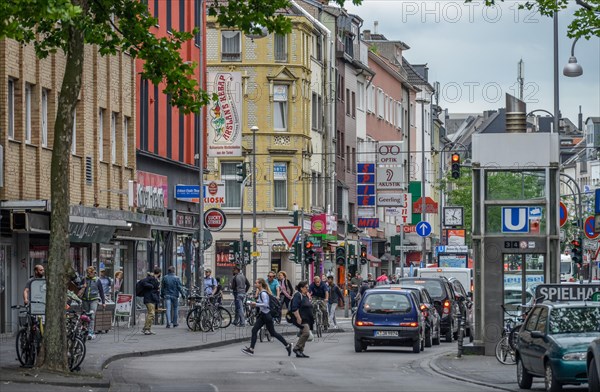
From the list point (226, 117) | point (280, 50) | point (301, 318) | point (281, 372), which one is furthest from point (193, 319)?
point (280, 50)

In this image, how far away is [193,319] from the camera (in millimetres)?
43469

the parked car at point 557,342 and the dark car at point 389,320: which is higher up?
the parked car at point 557,342

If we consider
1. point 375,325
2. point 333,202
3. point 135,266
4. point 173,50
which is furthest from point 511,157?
point 333,202

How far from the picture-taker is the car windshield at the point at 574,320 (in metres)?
22.6

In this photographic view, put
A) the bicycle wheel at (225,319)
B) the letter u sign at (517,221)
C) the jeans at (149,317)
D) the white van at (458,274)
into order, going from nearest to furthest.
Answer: the letter u sign at (517,221)
the jeans at (149,317)
the bicycle wheel at (225,319)
the white van at (458,274)

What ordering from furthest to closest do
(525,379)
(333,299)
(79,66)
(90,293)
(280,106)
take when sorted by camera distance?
(280,106)
(333,299)
(90,293)
(79,66)
(525,379)

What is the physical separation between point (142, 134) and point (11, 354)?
2133 centimetres

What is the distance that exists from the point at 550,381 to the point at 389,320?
14.0m

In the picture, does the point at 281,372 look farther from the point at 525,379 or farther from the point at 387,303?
the point at 387,303

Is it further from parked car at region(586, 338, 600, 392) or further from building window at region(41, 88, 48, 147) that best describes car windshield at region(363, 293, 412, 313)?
parked car at region(586, 338, 600, 392)

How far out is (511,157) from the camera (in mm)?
31781

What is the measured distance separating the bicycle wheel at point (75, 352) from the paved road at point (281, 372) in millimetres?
617

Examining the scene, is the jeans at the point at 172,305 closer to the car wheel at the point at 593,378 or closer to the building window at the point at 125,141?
the building window at the point at 125,141

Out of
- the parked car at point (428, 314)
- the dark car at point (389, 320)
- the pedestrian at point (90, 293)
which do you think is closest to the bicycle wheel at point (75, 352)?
the dark car at point (389, 320)
